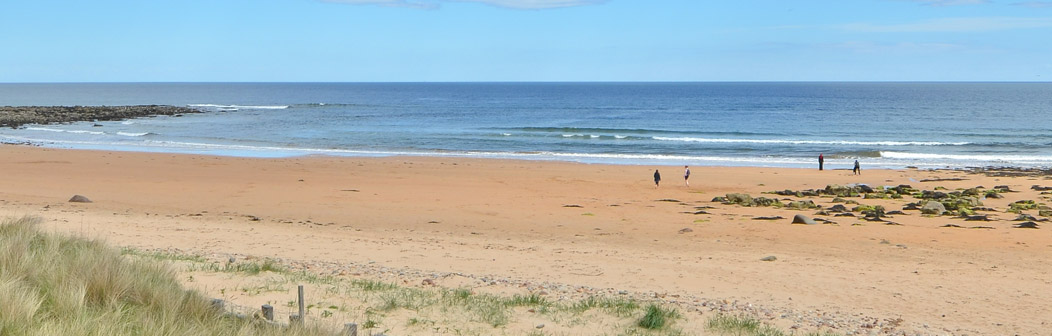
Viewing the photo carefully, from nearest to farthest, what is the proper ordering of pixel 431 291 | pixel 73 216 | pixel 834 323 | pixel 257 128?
1. pixel 834 323
2. pixel 431 291
3. pixel 73 216
4. pixel 257 128

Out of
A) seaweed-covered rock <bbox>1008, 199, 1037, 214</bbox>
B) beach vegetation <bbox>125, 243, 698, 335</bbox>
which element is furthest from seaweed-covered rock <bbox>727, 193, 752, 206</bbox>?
beach vegetation <bbox>125, 243, 698, 335</bbox>

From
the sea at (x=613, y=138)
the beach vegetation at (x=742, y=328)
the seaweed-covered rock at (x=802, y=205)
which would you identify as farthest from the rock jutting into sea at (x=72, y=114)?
the beach vegetation at (x=742, y=328)

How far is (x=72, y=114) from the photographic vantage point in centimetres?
7494

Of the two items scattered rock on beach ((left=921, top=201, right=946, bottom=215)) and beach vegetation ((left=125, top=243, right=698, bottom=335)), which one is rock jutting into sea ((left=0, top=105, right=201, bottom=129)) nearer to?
scattered rock on beach ((left=921, top=201, right=946, bottom=215))

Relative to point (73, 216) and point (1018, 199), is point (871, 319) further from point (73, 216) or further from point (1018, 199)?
point (1018, 199)

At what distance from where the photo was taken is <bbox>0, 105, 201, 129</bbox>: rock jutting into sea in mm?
66738

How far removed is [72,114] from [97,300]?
3027 inches

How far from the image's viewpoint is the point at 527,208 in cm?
2189

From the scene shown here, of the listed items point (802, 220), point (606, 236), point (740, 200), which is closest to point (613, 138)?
point (740, 200)

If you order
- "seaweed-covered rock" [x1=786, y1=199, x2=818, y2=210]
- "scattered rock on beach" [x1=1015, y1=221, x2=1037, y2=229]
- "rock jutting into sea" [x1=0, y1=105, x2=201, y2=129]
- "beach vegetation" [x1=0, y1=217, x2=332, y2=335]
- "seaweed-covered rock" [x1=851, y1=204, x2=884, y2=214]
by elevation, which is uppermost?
"beach vegetation" [x1=0, y1=217, x2=332, y2=335]

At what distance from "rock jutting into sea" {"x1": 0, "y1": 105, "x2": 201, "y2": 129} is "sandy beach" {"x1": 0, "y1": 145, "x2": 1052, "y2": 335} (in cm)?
4057

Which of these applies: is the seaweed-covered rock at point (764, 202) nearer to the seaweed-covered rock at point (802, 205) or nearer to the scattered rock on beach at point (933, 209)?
the seaweed-covered rock at point (802, 205)

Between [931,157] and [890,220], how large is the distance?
25.0 metres

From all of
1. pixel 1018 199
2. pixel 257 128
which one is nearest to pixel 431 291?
pixel 1018 199
